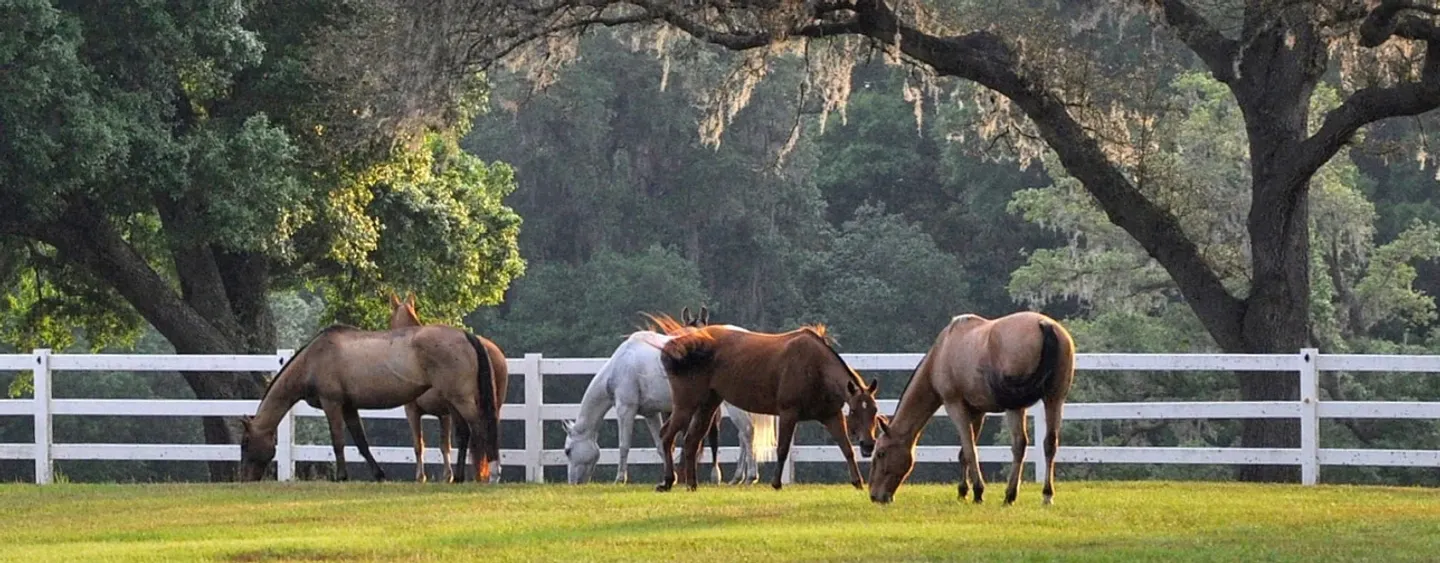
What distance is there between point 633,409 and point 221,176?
837cm

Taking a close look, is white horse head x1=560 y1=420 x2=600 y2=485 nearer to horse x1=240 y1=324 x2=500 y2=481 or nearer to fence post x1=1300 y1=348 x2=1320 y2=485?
horse x1=240 y1=324 x2=500 y2=481

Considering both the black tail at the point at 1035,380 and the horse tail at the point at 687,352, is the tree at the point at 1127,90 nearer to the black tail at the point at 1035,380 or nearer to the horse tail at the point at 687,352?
the horse tail at the point at 687,352

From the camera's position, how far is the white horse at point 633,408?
17.7 metres

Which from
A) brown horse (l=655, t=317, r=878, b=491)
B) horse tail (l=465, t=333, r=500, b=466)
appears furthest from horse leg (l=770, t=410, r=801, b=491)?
horse tail (l=465, t=333, r=500, b=466)

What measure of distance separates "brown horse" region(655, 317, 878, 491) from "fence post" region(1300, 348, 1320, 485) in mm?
3899

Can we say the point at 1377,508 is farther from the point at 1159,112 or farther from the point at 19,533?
the point at 1159,112

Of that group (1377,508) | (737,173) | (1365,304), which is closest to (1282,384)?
(1377,508)

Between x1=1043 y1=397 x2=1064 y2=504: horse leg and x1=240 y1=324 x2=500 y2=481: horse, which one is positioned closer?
x1=1043 y1=397 x2=1064 y2=504: horse leg

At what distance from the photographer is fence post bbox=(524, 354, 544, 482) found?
18.8 metres

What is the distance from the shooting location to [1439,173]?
19922 mm

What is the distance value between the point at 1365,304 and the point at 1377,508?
86.4 ft

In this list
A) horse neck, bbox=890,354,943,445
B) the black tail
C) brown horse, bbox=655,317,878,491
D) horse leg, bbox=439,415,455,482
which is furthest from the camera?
horse leg, bbox=439,415,455,482

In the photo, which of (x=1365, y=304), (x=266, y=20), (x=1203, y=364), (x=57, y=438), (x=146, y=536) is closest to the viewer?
(x=146, y=536)

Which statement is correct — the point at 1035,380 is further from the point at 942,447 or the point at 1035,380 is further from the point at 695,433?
the point at 942,447
